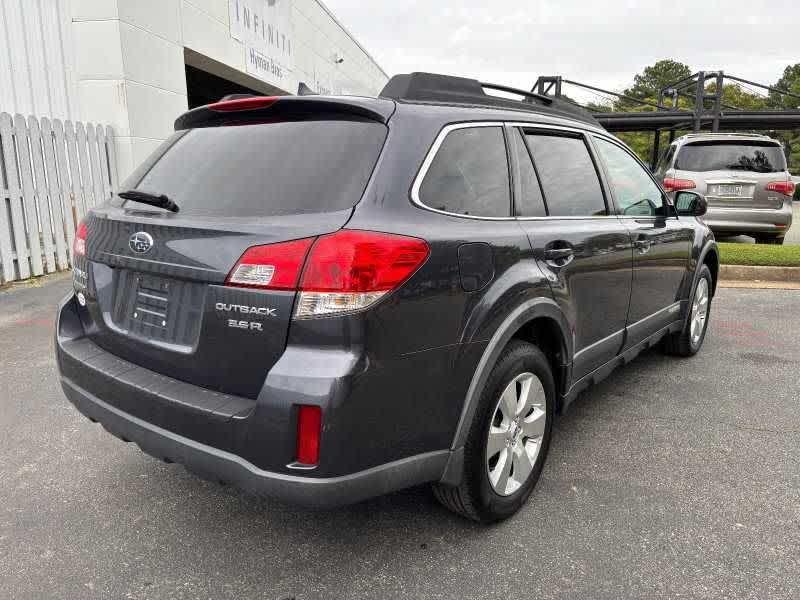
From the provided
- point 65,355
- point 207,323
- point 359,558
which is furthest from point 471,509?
point 65,355

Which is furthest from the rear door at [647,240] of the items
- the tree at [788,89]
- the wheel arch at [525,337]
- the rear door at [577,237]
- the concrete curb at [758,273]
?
the tree at [788,89]

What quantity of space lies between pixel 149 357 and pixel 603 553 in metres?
1.86

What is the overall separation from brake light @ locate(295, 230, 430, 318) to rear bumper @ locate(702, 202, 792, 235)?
27.7ft

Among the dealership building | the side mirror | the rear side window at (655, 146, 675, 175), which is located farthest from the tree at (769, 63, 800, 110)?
the side mirror

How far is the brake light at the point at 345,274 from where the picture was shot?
188 centimetres

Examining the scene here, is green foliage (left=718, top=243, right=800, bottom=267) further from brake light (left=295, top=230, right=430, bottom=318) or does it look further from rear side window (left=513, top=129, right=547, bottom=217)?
brake light (left=295, top=230, right=430, bottom=318)

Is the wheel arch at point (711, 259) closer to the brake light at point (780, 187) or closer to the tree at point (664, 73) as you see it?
the brake light at point (780, 187)

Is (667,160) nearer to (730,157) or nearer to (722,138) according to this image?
(722,138)

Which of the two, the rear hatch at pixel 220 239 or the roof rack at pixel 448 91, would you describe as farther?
the roof rack at pixel 448 91

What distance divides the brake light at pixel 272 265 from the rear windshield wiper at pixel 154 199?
0.52m

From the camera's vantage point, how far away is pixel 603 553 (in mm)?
2367

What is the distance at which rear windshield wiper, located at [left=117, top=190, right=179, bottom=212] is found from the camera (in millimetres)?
2314

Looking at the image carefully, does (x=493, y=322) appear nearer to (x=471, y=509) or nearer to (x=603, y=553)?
(x=471, y=509)

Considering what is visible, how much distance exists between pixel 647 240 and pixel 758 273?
524cm
